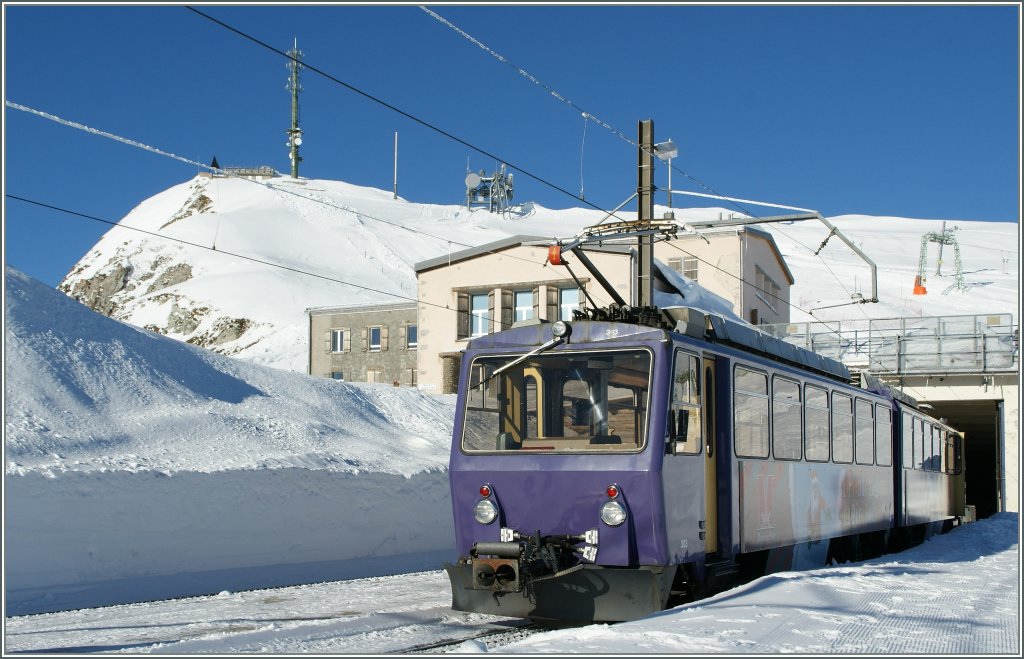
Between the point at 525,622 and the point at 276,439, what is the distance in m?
12.5

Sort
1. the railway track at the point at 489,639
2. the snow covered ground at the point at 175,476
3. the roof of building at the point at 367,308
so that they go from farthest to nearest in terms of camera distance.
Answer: the roof of building at the point at 367,308
the snow covered ground at the point at 175,476
the railway track at the point at 489,639

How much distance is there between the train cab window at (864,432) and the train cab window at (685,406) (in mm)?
5740

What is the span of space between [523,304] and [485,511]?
33086 mm

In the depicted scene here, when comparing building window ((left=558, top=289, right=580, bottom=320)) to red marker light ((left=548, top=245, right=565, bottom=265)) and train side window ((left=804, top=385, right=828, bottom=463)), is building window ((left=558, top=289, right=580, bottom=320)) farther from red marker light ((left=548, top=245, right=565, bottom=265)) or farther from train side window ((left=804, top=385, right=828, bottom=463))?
A: train side window ((left=804, top=385, right=828, bottom=463))

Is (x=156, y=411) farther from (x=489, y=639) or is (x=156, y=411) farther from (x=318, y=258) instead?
(x=318, y=258)

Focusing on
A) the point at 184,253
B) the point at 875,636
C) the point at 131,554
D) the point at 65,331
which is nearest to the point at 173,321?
the point at 184,253

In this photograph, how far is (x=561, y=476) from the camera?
1009 centimetres

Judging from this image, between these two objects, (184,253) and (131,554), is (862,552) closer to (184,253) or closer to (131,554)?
(131,554)

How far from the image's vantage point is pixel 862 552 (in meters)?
16.8

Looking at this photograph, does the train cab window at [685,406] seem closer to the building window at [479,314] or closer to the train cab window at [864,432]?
the train cab window at [864,432]

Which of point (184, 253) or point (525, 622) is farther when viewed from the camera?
point (184, 253)

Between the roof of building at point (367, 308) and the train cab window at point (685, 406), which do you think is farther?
the roof of building at point (367, 308)

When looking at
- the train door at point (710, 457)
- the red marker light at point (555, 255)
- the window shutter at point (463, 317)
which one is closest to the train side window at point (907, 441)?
the red marker light at point (555, 255)

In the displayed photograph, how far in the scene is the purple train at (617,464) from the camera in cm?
987
